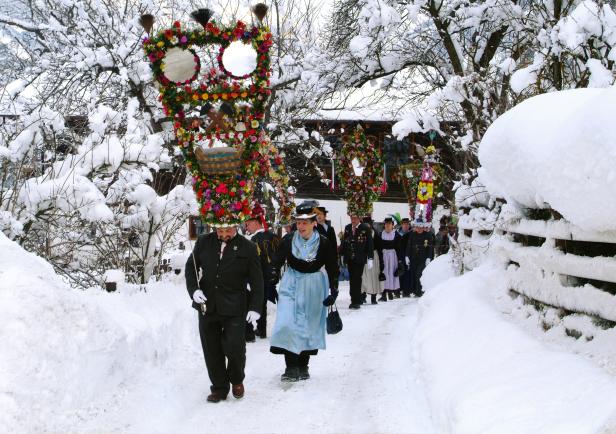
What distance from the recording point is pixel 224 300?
646 cm

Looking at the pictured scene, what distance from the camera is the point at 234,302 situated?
21.3ft

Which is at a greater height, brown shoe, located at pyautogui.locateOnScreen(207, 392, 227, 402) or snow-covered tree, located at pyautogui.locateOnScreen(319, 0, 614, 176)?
snow-covered tree, located at pyautogui.locateOnScreen(319, 0, 614, 176)

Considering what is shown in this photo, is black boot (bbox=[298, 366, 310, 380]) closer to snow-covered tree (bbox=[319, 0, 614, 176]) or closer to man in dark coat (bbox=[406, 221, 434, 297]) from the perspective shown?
snow-covered tree (bbox=[319, 0, 614, 176])

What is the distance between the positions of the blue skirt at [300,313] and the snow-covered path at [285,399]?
1.27 feet

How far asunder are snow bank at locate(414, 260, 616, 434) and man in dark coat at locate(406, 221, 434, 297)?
29.2 feet

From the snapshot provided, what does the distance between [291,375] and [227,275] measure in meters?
1.39

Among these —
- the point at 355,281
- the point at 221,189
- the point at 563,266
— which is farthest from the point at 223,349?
the point at 355,281

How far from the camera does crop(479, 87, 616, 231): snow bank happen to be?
4473mm

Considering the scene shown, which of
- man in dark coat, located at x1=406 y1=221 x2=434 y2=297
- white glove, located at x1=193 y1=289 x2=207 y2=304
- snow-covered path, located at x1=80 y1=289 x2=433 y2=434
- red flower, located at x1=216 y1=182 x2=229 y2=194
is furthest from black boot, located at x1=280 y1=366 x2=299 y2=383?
man in dark coat, located at x1=406 y1=221 x2=434 y2=297

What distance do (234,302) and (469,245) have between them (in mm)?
7612

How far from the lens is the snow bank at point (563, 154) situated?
4.47m

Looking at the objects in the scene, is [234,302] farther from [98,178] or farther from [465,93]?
[465,93]

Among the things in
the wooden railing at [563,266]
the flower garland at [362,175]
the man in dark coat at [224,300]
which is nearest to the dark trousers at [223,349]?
the man in dark coat at [224,300]

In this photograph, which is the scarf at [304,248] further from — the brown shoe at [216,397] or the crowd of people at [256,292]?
the brown shoe at [216,397]
